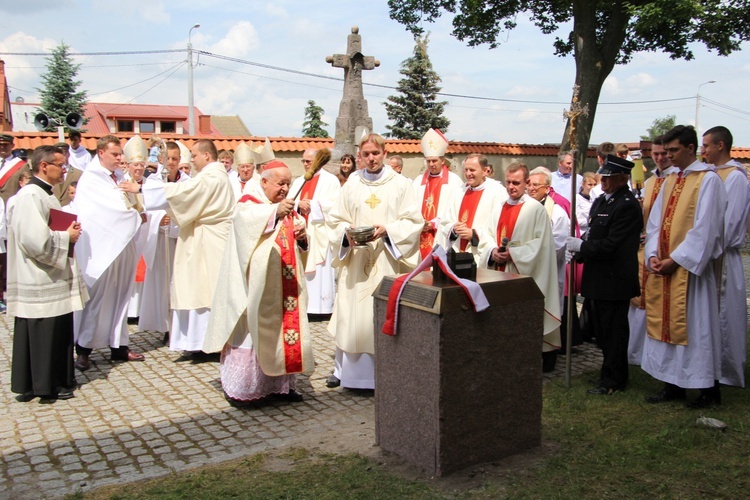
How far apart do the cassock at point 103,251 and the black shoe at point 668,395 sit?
4.85 metres

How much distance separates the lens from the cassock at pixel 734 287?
529 cm

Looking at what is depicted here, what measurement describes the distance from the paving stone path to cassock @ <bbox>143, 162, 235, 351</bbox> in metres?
0.38

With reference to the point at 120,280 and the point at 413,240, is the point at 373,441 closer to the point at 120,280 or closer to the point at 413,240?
the point at 413,240

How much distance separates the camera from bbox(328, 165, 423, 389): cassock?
5758mm

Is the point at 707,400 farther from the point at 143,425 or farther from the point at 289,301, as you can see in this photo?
the point at 143,425

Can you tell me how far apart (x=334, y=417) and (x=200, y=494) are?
158cm

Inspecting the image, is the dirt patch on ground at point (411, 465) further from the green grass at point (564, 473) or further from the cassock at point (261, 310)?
the cassock at point (261, 310)

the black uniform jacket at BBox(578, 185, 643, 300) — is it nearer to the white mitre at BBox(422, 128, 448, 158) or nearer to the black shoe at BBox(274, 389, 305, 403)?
the black shoe at BBox(274, 389, 305, 403)

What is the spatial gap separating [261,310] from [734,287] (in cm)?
368

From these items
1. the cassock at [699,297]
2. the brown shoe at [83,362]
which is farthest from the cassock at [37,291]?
the cassock at [699,297]

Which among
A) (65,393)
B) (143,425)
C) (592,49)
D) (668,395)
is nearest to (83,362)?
(65,393)

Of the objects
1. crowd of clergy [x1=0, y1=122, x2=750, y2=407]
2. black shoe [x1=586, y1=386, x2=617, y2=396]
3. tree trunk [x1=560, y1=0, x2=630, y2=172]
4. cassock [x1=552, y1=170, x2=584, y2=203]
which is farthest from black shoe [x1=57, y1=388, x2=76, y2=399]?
tree trunk [x1=560, y1=0, x2=630, y2=172]

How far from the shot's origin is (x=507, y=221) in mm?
6105

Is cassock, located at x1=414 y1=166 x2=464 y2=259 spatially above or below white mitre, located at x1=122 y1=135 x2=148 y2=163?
below
